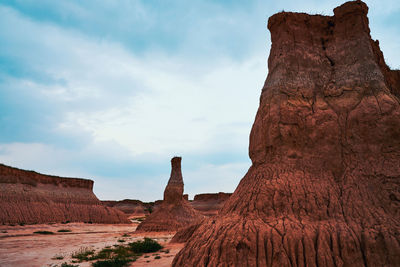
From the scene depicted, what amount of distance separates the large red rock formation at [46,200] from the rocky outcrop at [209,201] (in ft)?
58.7

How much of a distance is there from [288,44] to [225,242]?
7200 mm

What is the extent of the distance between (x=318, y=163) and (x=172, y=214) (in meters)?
20.7

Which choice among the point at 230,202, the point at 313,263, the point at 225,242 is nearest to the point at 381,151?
the point at 313,263

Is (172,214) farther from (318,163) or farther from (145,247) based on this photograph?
(318,163)

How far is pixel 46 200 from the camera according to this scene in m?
35.5

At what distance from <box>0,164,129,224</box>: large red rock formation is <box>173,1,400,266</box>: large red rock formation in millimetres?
31222

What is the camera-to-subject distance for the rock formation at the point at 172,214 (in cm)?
2556

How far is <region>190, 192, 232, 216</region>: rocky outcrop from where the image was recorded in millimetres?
54844

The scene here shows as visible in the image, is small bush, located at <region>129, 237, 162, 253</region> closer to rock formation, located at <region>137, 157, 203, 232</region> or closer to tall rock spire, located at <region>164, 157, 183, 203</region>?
rock formation, located at <region>137, 157, 203, 232</region>

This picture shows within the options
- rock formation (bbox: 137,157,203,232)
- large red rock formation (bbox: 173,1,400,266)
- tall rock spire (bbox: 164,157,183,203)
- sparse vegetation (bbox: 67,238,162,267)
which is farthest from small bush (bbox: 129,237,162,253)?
tall rock spire (bbox: 164,157,183,203)

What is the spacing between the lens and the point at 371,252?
571cm

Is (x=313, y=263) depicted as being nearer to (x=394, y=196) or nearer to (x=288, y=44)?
(x=394, y=196)

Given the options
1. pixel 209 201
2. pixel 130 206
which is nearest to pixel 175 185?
pixel 209 201

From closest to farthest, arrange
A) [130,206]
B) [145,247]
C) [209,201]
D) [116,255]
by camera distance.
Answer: [116,255], [145,247], [209,201], [130,206]
